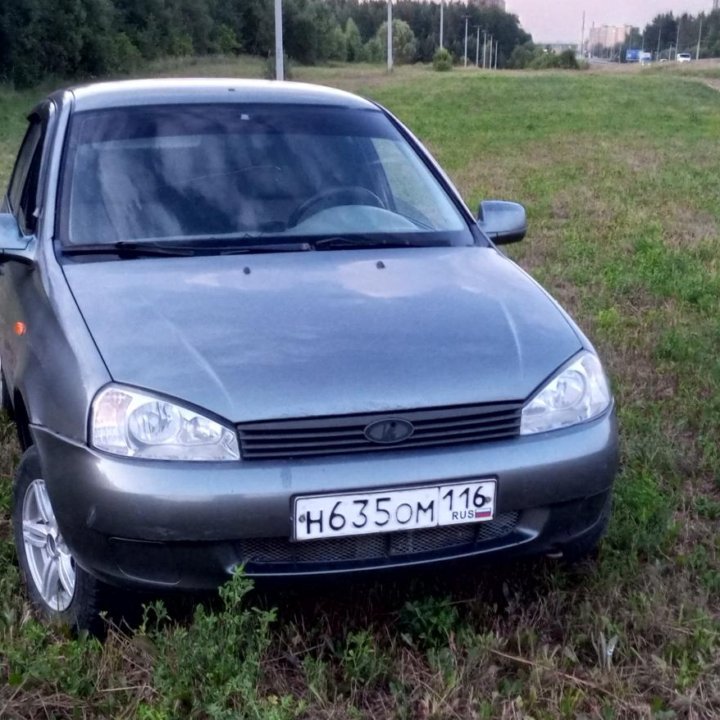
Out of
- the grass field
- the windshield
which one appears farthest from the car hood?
the grass field

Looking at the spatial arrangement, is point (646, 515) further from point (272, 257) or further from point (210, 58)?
point (210, 58)

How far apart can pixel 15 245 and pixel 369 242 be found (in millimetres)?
1175

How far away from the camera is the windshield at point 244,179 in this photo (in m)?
3.75

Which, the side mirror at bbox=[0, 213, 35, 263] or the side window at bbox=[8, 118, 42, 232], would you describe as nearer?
the side mirror at bbox=[0, 213, 35, 263]

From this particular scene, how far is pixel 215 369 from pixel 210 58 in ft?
201

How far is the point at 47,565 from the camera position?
3.20 meters

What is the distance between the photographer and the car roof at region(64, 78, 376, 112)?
4.14 metres

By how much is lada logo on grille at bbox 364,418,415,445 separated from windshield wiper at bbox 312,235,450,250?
3.62 ft

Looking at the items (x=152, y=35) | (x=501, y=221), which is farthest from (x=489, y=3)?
(x=501, y=221)

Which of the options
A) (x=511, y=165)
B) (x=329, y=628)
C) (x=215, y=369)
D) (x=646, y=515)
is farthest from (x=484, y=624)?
(x=511, y=165)

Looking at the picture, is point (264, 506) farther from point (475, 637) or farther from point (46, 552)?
point (46, 552)

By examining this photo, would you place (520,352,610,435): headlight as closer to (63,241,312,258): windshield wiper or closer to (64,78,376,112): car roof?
(63,241,312,258): windshield wiper

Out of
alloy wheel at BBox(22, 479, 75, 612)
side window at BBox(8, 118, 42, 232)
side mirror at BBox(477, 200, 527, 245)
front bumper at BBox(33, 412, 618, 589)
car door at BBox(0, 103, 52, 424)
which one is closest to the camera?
front bumper at BBox(33, 412, 618, 589)

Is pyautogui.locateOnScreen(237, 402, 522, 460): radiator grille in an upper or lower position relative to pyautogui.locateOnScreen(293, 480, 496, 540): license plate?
upper
